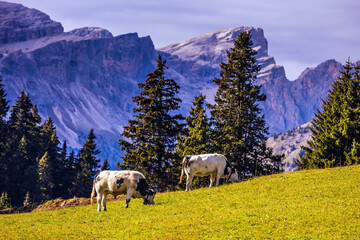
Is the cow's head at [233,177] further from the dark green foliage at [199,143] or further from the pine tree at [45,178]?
the pine tree at [45,178]

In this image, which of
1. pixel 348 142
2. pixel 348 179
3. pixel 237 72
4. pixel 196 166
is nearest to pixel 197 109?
pixel 237 72

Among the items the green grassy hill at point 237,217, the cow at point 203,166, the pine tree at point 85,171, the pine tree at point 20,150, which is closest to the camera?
the green grassy hill at point 237,217

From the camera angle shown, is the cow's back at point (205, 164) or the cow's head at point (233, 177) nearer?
the cow's back at point (205, 164)

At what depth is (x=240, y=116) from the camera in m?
54.5

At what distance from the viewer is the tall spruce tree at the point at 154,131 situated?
150ft

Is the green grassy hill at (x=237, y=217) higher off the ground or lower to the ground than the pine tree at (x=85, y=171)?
lower

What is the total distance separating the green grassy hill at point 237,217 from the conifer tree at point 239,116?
24.9 metres

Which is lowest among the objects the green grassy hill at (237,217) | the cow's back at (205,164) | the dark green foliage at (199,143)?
the green grassy hill at (237,217)

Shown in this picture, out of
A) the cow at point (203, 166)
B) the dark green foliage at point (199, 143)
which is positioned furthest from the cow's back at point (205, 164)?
the dark green foliage at point (199, 143)

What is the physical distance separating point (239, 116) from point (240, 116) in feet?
0.53

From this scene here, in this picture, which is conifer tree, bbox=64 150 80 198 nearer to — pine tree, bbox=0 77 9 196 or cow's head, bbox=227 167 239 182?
pine tree, bbox=0 77 9 196

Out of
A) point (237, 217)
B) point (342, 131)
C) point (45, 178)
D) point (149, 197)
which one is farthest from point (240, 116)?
point (45, 178)

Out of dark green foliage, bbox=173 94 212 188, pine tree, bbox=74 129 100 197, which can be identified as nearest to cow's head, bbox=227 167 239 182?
dark green foliage, bbox=173 94 212 188

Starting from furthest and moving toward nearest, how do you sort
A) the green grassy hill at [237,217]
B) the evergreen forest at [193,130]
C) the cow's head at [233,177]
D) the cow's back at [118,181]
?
1. the evergreen forest at [193,130]
2. the cow's head at [233,177]
3. the cow's back at [118,181]
4. the green grassy hill at [237,217]
